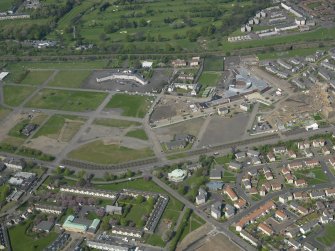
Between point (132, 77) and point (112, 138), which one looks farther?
point (132, 77)

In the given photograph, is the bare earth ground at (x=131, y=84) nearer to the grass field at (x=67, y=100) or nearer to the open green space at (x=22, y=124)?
the grass field at (x=67, y=100)

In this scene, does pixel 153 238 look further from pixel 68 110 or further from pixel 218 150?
pixel 68 110

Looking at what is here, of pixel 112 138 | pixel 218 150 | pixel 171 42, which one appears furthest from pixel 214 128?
pixel 171 42

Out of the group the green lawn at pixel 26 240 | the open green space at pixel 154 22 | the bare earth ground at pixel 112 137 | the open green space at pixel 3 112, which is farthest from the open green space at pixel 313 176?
the open green space at pixel 3 112

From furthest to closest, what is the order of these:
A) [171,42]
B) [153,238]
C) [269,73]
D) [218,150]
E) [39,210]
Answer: [171,42]
[269,73]
[218,150]
[39,210]
[153,238]

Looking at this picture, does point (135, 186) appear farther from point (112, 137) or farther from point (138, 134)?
point (112, 137)

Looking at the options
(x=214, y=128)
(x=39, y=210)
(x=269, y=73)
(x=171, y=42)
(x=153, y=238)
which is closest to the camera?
(x=153, y=238)

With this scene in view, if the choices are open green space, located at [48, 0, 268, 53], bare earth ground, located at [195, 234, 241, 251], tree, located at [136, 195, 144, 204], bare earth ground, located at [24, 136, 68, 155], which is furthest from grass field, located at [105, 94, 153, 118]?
bare earth ground, located at [195, 234, 241, 251]
